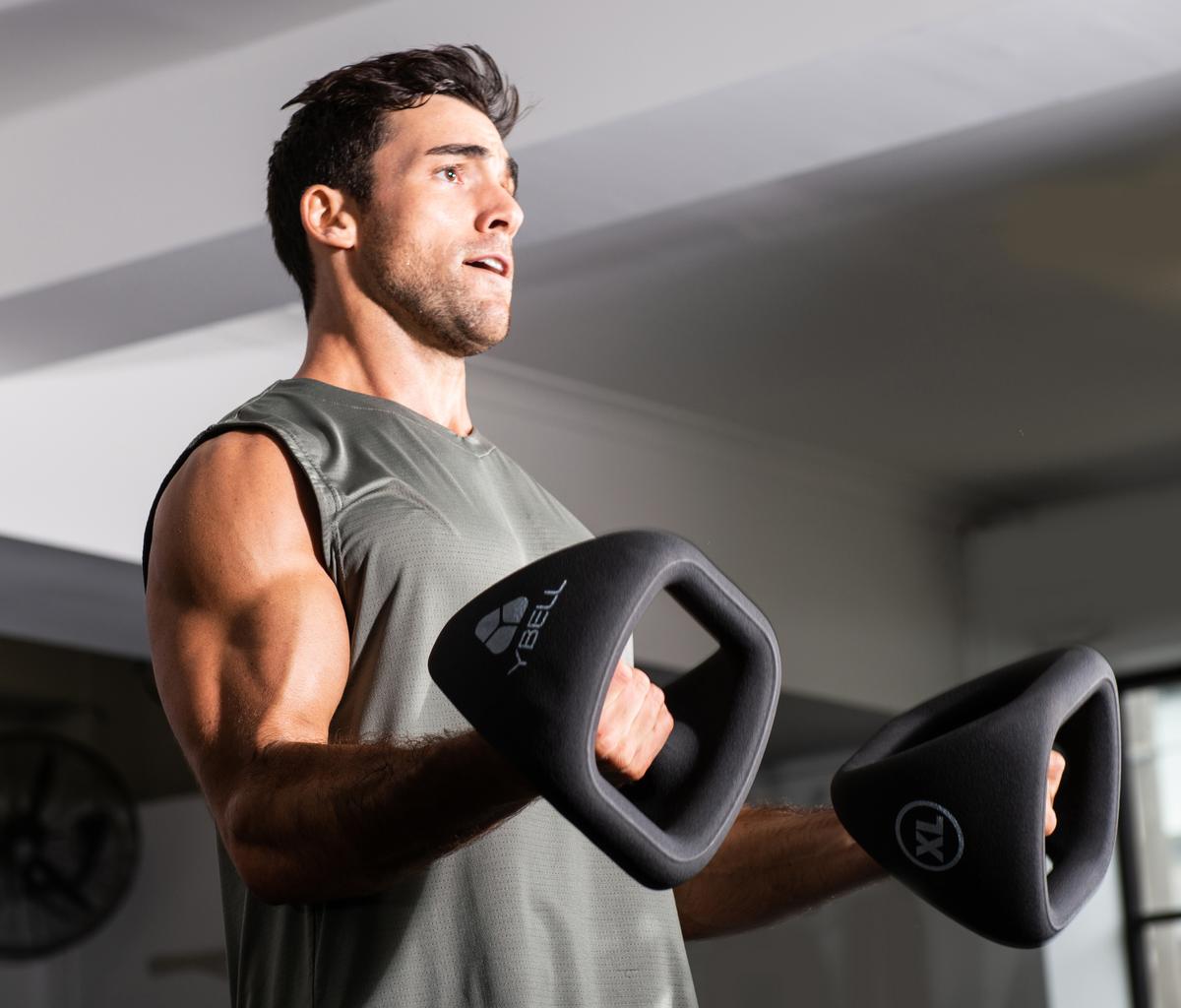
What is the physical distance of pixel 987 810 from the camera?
3.36ft

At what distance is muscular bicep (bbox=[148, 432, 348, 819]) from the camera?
1.01m

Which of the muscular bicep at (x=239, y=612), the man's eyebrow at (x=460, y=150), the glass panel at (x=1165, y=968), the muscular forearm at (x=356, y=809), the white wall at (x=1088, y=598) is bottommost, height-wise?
the glass panel at (x=1165, y=968)

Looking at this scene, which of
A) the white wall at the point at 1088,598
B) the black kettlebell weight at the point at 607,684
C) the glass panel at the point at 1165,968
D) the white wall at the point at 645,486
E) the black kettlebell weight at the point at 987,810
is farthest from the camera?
the glass panel at the point at 1165,968

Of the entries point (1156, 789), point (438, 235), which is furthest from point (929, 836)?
point (1156, 789)

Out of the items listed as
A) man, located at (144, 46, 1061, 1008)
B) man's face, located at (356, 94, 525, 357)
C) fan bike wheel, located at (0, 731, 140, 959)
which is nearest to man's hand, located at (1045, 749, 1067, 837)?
man, located at (144, 46, 1061, 1008)

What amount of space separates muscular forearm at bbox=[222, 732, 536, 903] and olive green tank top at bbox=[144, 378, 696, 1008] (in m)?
0.09

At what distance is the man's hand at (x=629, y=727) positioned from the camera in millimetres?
844

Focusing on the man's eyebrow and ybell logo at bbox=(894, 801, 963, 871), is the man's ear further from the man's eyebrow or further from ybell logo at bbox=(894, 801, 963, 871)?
ybell logo at bbox=(894, 801, 963, 871)

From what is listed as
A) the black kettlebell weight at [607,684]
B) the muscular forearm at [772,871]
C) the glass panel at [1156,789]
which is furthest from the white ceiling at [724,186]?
the glass panel at [1156,789]

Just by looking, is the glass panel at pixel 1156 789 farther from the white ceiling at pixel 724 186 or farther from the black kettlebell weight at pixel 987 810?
the black kettlebell weight at pixel 987 810

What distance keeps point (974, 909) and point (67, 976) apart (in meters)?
6.26

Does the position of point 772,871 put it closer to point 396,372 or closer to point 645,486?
point 396,372

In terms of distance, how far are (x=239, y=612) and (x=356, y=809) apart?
21 cm

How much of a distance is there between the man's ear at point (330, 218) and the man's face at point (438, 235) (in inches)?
0.5
